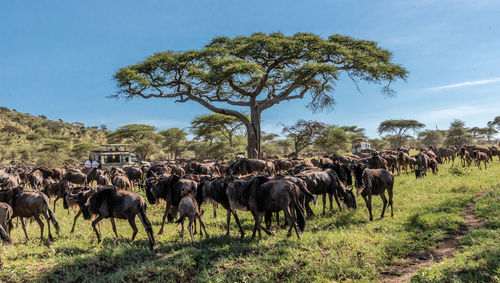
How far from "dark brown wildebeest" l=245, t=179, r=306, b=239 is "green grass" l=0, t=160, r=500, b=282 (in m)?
0.49

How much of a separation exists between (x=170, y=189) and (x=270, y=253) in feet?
12.3

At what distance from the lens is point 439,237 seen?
6.52m

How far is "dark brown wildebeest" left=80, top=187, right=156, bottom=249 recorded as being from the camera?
6.62 metres

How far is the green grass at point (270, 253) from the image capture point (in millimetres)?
5035

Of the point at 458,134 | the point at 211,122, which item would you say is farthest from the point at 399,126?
the point at 211,122

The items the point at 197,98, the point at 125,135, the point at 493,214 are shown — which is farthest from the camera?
the point at 125,135

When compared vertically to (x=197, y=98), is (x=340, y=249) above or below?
below

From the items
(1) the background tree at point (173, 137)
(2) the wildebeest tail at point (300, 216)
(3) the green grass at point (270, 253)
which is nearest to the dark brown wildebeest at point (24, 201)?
(3) the green grass at point (270, 253)

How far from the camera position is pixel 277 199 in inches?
257

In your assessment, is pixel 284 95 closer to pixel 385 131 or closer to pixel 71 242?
pixel 71 242

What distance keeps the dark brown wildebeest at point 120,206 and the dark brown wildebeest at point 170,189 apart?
1.17 metres

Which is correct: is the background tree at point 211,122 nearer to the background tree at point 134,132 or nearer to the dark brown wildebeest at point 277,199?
the background tree at point 134,132

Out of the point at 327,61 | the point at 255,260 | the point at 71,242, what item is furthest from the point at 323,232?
the point at 327,61

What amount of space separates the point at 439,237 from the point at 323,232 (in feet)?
8.88
